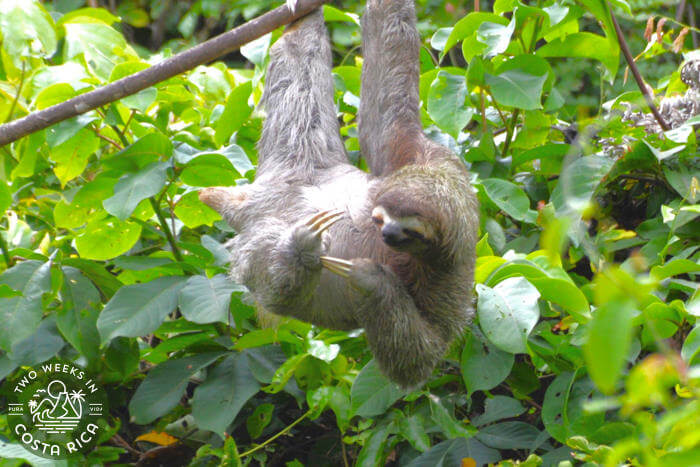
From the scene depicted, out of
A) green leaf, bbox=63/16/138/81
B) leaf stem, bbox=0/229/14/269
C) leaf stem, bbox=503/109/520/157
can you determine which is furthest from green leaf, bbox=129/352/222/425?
leaf stem, bbox=503/109/520/157

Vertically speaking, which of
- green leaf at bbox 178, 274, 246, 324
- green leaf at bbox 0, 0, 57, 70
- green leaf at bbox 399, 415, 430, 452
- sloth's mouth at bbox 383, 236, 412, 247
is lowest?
green leaf at bbox 399, 415, 430, 452

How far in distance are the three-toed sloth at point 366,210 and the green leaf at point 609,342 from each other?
224 centimetres

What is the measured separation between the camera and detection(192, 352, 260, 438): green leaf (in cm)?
358

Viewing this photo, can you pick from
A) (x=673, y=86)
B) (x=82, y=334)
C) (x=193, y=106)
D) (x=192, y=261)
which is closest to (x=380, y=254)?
(x=192, y=261)

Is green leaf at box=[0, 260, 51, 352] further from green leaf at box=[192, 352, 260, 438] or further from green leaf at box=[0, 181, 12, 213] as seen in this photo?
green leaf at box=[192, 352, 260, 438]

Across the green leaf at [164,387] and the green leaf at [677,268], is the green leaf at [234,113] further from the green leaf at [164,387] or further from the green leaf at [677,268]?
the green leaf at [677,268]

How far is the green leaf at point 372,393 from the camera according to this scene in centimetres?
355

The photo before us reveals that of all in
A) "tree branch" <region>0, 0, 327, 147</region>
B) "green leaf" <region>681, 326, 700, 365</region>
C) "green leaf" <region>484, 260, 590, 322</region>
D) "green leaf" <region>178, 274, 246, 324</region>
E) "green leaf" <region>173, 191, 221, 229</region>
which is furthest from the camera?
"green leaf" <region>173, 191, 221, 229</region>

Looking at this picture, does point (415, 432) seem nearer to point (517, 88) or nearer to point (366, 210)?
point (366, 210)

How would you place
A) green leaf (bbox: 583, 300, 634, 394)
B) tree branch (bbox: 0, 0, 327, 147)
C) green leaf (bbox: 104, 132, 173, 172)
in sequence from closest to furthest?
green leaf (bbox: 583, 300, 634, 394) < tree branch (bbox: 0, 0, 327, 147) < green leaf (bbox: 104, 132, 173, 172)

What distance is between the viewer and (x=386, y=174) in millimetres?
3787

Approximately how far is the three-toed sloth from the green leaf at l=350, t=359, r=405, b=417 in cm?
16

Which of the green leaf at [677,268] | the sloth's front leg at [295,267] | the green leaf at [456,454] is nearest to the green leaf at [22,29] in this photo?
the sloth's front leg at [295,267]

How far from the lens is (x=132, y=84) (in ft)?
12.2
